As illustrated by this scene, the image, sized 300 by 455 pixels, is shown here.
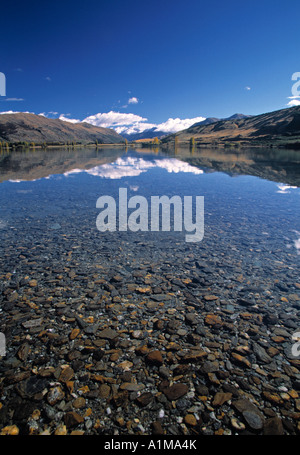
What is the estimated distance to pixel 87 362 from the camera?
21.5 feet

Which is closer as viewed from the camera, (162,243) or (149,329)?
(149,329)

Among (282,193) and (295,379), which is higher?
(282,193)

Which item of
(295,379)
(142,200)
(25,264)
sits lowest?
(295,379)

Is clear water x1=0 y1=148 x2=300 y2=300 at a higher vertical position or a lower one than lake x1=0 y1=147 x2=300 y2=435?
higher

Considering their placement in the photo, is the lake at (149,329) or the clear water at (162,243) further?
the clear water at (162,243)

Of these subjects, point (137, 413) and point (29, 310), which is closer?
point (137, 413)

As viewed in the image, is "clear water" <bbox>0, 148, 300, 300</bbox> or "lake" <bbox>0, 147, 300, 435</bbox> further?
"clear water" <bbox>0, 148, 300, 300</bbox>

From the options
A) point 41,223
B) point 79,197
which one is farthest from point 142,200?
point 41,223

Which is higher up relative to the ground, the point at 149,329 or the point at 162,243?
the point at 162,243

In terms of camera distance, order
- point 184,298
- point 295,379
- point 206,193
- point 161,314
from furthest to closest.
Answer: point 206,193
point 184,298
point 161,314
point 295,379

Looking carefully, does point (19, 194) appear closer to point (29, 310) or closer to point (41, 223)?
point (41, 223)

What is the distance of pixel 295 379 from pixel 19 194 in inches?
1233

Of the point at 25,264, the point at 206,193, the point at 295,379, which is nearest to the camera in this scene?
the point at 295,379

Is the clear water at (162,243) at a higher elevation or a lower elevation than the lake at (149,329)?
higher
